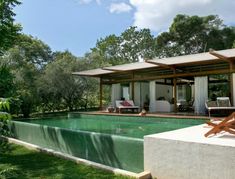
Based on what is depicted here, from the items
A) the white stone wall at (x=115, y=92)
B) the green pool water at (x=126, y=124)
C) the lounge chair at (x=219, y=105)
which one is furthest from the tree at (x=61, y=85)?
the lounge chair at (x=219, y=105)

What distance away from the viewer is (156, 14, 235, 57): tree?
32.5 m

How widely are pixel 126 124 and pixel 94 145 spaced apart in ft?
25.5

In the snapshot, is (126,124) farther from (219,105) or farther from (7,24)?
(7,24)

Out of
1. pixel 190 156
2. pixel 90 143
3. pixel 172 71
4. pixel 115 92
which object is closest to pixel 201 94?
pixel 172 71

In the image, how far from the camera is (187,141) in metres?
4.20

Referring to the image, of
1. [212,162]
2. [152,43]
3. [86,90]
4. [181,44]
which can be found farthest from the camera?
[152,43]

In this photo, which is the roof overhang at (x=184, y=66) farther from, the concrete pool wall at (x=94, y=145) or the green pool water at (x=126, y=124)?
the concrete pool wall at (x=94, y=145)

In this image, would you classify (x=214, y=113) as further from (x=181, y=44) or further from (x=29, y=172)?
(x=181, y=44)

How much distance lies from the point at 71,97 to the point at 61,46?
1660cm

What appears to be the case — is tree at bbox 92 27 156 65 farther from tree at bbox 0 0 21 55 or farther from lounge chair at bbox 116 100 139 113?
tree at bbox 0 0 21 55

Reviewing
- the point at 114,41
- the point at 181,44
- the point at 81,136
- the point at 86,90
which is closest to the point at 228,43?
the point at 181,44

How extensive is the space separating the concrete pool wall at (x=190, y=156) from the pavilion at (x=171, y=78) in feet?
25.4

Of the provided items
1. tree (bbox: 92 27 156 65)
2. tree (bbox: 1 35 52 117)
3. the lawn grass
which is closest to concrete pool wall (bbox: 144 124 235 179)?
the lawn grass

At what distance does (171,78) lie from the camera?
58.6 ft
